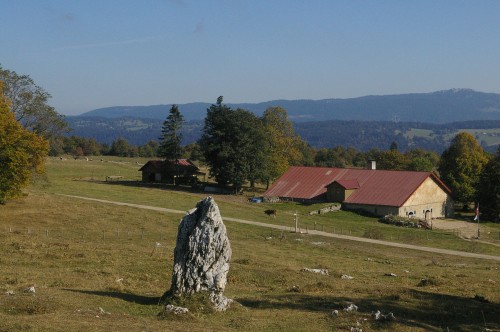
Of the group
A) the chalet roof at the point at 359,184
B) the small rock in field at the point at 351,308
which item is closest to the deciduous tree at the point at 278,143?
the chalet roof at the point at 359,184

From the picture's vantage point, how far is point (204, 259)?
87.5ft

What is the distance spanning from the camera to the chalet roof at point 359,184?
275 ft

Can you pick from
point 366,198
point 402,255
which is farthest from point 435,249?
point 366,198

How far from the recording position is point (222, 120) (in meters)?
96.8

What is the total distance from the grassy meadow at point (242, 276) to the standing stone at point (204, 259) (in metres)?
1.09

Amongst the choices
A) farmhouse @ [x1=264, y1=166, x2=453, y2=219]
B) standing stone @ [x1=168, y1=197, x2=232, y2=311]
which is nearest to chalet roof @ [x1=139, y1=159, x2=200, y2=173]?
farmhouse @ [x1=264, y1=166, x2=453, y2=219]

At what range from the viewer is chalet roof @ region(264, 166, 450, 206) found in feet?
275

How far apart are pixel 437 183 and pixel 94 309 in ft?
233

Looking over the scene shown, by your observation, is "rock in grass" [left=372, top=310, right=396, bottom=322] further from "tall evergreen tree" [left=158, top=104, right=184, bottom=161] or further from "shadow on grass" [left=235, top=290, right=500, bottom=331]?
"tall evergreen tree" [left=158, top=104, right=184, bottom=161]

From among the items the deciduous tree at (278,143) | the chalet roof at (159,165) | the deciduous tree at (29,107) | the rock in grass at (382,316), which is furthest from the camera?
the chalet roof at (159,165)

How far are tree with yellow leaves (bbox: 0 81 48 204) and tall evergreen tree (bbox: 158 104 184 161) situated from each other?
47.0 meters

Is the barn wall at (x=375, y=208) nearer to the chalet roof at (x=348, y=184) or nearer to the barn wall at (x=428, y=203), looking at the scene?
the barn wall at (x=428, y=203)

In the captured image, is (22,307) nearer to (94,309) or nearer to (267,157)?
(94,309)

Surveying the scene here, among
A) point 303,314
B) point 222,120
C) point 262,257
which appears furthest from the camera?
point 222,120
